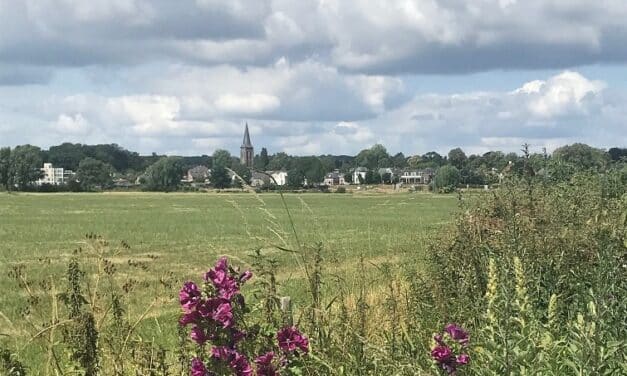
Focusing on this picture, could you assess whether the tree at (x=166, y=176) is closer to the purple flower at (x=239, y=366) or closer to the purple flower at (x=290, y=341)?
the purple flower at (x=290, y=341)

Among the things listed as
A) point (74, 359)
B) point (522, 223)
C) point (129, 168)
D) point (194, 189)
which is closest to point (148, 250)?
point (522, 223)

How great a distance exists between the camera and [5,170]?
506ft

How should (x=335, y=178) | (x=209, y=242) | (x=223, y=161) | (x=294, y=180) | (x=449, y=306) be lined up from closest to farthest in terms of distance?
(x=449, y=306), (x=209, y=242), (x=223, y=161), (x=294, y=180), (x=335, y=178)

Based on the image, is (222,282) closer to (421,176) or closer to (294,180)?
(294,180)

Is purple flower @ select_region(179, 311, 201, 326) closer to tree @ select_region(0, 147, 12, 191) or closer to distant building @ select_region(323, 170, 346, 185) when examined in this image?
distant building @ select_region(323, 170, 346, 185)

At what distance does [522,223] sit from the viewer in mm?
7137

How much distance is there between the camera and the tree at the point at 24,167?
154 meters

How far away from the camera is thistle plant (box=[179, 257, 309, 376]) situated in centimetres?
295

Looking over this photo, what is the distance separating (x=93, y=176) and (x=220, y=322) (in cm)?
16543

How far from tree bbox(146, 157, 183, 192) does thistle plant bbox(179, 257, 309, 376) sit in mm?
141527

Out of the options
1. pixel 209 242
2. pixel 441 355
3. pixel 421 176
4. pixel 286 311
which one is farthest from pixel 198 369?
pixel 421 176

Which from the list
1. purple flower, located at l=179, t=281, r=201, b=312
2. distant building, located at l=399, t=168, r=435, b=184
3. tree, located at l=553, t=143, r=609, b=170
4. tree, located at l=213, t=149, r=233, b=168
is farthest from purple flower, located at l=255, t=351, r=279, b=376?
distant building, located at l=399, t=168, r=435, b=184

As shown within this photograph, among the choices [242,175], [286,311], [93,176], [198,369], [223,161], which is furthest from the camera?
[93,176]

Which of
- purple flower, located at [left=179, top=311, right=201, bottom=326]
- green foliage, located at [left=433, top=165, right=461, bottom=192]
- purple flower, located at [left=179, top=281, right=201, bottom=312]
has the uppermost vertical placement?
green foliage, located at [left=433, top=165, right=461, bottom=192]
